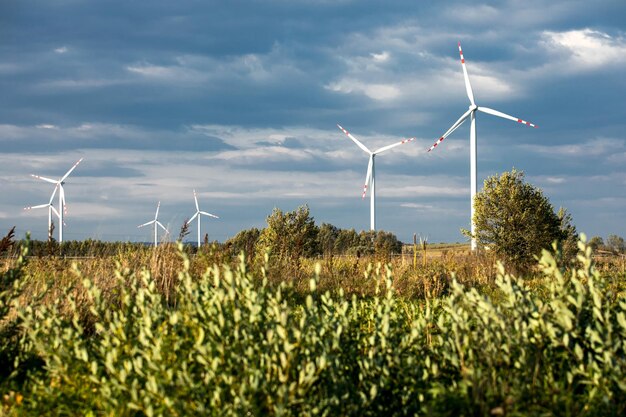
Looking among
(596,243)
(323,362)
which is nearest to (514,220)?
(323,362)

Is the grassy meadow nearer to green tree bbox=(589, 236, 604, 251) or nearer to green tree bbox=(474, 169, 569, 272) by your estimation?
green tree bbox=(474, 169, 569, 272)

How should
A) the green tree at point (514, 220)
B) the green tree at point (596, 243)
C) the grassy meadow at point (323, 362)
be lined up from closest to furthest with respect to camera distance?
the grassy meadow at point (323, 362)
the green tree at point (514, 220)
the green tree at point (596, 243)

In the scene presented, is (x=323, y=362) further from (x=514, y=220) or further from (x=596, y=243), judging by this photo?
(x=596, y=243)

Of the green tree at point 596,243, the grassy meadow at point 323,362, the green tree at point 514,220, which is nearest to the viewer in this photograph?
the grassy meadow at point 323,362

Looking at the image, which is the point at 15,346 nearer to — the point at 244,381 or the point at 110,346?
the point at 110,346

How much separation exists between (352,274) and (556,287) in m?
12.0

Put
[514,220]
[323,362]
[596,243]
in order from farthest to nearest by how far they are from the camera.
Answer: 1. [596,243]
2. [514,220]
3. [323,362]

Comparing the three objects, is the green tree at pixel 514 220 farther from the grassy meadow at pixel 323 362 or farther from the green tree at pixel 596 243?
the grassy meadow at pixel 323 362

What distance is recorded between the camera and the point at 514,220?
26.8m

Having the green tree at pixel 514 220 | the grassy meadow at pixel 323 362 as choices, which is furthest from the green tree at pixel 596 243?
the grassy meadow at pixel 323 362

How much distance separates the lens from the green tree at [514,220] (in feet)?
86.3

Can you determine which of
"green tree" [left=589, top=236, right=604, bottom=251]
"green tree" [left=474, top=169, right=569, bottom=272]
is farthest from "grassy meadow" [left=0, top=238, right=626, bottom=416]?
"green tree" [left=589, top=236, right=604, bottom=251]

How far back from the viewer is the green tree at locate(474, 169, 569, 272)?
26297 millimetres

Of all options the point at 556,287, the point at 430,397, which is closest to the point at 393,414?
the point at 430,397
